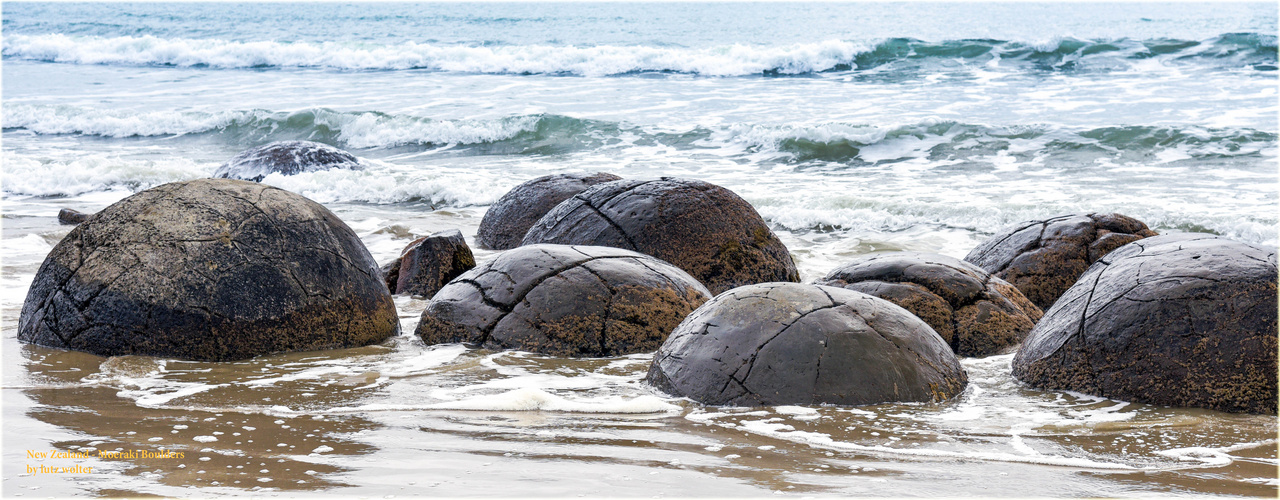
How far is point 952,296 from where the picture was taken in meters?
4.83

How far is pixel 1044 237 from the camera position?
18.9ft

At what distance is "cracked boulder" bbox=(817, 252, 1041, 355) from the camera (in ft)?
15.4

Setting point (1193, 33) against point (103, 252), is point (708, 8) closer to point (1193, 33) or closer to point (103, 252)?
point (1193, 33)

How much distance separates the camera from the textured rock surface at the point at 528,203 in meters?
7.16

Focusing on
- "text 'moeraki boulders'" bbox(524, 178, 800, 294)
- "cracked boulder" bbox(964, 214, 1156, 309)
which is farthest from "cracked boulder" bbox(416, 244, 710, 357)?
"cracked boulder" bbox(964, 214, 1156, 309)

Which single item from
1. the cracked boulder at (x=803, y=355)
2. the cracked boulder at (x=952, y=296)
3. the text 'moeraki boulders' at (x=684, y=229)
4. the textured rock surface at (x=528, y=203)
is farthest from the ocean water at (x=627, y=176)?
the text 'moeraki boulders' at (x=684, y=229)

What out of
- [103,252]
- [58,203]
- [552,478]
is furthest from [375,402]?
[58,203]

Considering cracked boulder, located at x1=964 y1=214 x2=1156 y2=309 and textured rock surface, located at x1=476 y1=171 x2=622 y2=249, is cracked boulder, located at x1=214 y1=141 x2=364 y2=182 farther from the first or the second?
cracked boulder, located at x1=964 y1=214 x2=1156 y2=309

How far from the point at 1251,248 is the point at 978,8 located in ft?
186

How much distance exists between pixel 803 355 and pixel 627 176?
27.2ft

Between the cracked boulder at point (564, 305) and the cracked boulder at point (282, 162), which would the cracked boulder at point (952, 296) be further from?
the cracked boulder at point (282, 162)

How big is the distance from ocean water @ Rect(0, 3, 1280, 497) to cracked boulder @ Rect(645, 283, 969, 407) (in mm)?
97

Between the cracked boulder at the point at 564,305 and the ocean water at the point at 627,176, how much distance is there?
14 centimetres

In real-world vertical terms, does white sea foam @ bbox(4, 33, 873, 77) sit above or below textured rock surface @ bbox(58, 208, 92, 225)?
above
